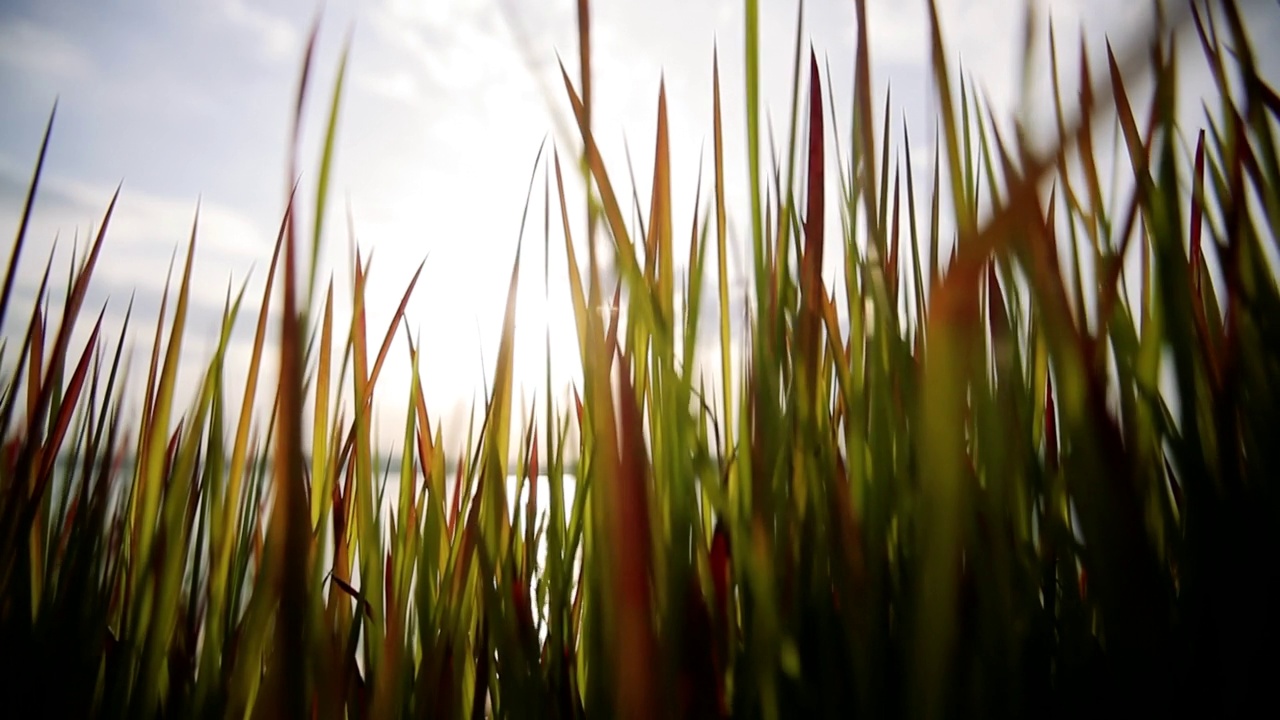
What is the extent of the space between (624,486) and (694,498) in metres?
0.06

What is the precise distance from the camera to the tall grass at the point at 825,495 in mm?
297

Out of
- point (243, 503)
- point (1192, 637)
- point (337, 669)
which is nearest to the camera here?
point (1192, 637)

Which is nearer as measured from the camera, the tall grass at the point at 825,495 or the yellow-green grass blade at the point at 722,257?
the tall grass at the point at 825,495

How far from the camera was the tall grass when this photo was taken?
0.97 ft

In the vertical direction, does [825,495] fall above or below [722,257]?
below

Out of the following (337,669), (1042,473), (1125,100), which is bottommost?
(337,669)

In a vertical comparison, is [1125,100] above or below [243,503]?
above

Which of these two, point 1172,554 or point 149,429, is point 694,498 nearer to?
point 1172,554

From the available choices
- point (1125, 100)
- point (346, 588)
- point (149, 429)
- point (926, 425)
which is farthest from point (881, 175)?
point (149, 429)

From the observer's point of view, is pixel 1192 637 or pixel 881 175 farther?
pixel 881 175

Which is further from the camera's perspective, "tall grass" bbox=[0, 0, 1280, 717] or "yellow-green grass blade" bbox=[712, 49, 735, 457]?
"yellow-green grass blade" bbox=[712, 49, 735, 457]

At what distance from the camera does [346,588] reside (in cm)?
50

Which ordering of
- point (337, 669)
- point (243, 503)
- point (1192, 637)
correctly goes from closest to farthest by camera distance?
point (1192, 637), point (337, 669), point (243, 503)

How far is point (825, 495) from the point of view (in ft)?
1.24
